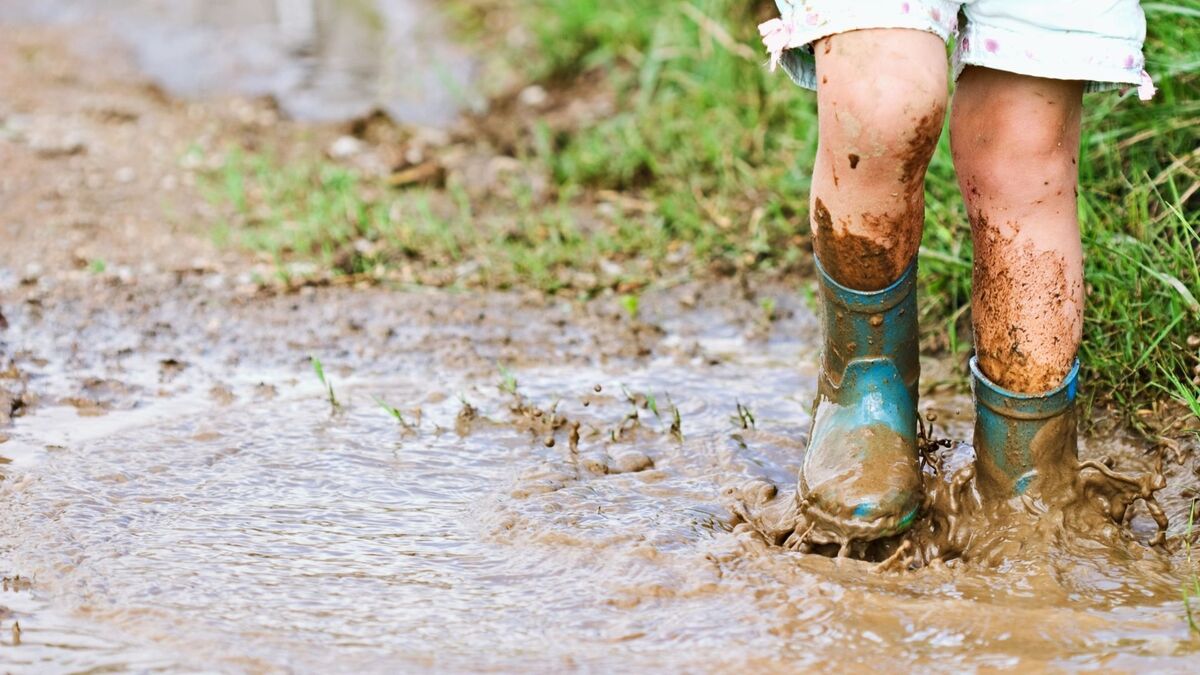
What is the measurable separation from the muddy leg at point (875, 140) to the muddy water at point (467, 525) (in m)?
0.46

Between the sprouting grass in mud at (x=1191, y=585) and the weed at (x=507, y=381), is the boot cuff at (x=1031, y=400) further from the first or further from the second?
the weed at (x=507, y=381)

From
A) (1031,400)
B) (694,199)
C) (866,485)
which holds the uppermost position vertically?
(694,199)

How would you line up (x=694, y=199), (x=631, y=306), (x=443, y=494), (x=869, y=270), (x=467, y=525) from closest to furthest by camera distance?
(x=869, y=270) → (x=467, y=525) → (x=443, y=494) → (x=631, y=306) → (x=694, y=199)

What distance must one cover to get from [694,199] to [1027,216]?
7.30 feet

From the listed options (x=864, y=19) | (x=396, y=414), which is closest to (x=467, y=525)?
(x=396, y=414)

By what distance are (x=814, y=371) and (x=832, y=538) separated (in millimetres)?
1102

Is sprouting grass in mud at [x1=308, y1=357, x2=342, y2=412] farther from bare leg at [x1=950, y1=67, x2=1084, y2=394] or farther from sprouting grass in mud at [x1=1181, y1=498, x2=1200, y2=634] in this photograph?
sprouting grass in mud at [x1=1181, y1=498, x2=1200, y2=634]

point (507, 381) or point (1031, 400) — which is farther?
point (507, 381)

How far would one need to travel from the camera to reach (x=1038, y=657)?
170 cm

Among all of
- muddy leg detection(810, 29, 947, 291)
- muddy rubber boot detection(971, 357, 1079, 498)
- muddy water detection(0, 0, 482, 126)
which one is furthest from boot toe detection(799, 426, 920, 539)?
muddy water detection(0, 0, 482, 126)

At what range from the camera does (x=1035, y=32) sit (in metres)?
1.92

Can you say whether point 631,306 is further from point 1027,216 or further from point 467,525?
point 1027,216

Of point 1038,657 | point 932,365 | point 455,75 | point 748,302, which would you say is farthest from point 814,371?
point 455,75

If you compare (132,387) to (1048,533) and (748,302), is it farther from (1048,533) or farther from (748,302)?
(1048,533)
